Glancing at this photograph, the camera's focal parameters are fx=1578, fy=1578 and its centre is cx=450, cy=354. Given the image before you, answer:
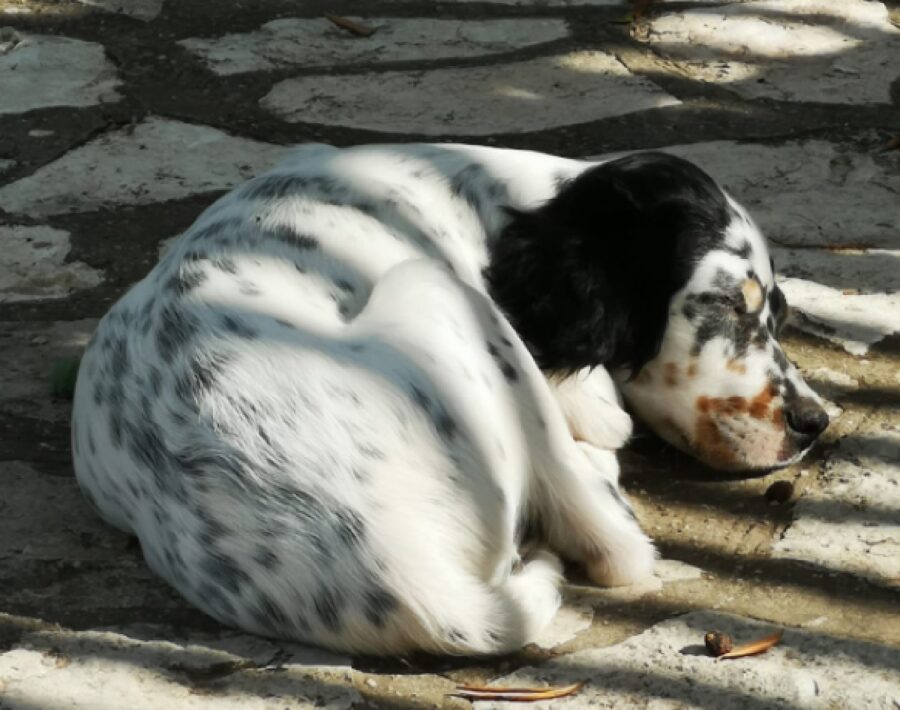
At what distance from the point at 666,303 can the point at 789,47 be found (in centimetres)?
223

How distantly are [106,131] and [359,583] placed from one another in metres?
2.53

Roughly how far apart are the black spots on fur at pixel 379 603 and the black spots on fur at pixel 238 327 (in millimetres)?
545

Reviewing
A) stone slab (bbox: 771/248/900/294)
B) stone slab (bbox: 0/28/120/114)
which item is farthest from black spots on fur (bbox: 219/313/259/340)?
stone slab (bbox: 0/28/120/114)

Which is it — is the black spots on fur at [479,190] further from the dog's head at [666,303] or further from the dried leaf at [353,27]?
the dried leaf at [353,27]

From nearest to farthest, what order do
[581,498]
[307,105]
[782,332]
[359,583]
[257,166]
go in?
[359,583] → [581,498] → [782,332] → [257,166] → [307,105]

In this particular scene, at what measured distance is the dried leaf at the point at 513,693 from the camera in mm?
2729

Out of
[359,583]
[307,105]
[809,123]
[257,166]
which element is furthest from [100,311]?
[809,123]

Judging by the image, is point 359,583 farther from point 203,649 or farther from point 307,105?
point 307,105

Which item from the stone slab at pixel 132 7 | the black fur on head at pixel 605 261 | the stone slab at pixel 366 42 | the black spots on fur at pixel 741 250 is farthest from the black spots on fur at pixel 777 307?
the stone slab at pixel 132 7

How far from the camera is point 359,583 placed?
105 inches

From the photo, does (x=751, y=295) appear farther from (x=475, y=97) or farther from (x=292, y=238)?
(x=475, y=97)

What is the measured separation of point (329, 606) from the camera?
2.69 m

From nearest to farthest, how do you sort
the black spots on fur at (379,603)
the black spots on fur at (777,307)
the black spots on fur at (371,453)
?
the black spots on fur at (379,603), the black spots on fur at (371,453), the black spots on fur at (777,307)

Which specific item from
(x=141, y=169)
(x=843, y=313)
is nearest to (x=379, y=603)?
(x=843, y=313)
